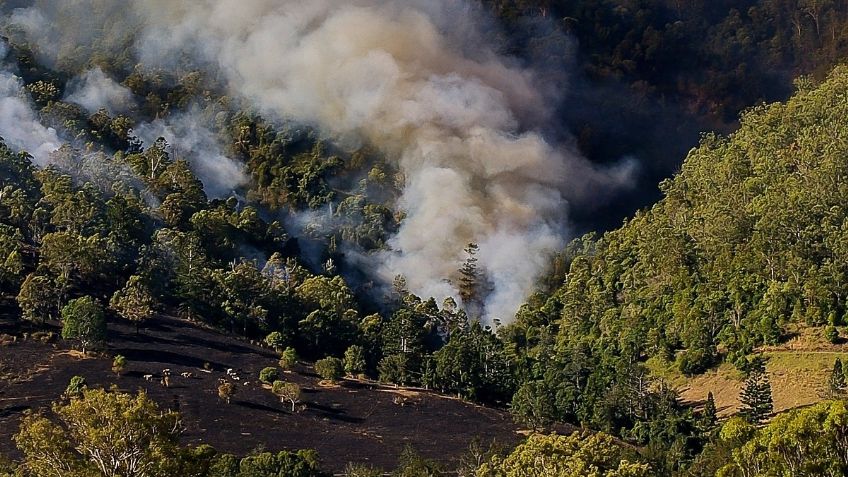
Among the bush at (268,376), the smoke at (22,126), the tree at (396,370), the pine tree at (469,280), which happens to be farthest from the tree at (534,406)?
the smoke at (22,126)

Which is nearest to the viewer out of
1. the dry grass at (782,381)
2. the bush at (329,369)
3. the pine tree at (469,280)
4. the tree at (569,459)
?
the tree at (569,459)

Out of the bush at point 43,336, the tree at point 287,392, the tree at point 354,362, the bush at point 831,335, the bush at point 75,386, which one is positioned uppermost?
the bush at point 831,335

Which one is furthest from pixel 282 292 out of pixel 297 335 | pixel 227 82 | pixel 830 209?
pixel 227 82

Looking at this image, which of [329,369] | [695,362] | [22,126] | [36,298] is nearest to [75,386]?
[36,298]

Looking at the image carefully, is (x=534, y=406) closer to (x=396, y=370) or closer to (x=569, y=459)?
(x=396, y=370)

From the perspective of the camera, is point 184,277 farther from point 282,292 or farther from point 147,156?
point 147,156

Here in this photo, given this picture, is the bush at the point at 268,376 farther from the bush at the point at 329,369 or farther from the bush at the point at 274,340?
the bush at the point at 274,340
